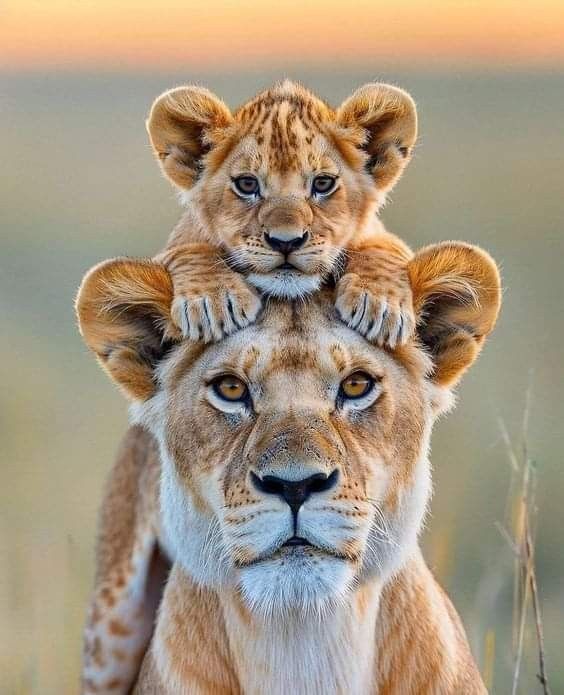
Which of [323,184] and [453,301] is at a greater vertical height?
[323,184]

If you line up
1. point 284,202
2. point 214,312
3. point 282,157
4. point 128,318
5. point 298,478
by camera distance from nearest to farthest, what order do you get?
point 298,478
point 214,312
point 128,318
point 284,202
point 282,157

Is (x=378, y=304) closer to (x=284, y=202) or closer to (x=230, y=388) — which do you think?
(x=230, y=388)

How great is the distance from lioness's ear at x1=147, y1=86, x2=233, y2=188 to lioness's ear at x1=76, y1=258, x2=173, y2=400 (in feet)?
2.51

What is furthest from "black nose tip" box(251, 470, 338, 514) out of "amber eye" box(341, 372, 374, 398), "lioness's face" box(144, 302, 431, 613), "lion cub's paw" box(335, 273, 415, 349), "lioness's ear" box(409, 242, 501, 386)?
"lioness's ear" box(409, 242, 501, 386)

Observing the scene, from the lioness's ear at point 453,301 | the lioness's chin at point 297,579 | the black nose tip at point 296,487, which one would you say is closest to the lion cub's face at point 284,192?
the lioness's ear at point 453,301

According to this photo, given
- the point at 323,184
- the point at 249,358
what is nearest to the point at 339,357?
the point at 249,358

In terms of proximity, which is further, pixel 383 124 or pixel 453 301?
pixel 383 124

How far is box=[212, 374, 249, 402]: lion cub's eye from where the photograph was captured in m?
3.55

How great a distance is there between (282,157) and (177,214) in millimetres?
5555

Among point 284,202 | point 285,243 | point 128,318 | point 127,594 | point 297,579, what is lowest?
point 127,594

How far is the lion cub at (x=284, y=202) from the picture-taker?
366 cm

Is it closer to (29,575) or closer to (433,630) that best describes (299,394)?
(433,630)

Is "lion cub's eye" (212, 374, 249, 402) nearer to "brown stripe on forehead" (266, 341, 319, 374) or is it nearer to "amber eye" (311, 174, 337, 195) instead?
"brown stripe on forehead" (266, 341, 319, 374)

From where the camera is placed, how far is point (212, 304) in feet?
11.9
